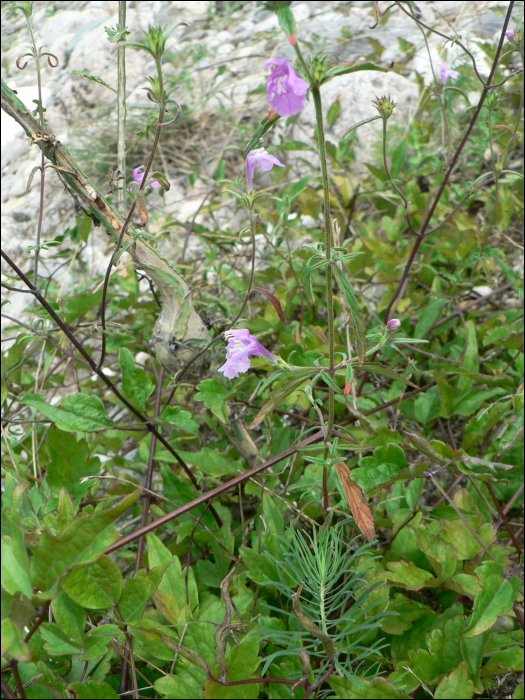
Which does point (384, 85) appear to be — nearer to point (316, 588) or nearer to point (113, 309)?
point (113, 309)

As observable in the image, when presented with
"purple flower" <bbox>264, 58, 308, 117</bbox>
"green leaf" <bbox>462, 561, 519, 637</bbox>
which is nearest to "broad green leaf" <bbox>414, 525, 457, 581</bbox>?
"green leaf" <bbox>462, 561, 519, 637</bbox>

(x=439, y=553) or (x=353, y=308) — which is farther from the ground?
(x=353, y=308)

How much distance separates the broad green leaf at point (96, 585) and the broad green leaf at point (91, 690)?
11 centimetres

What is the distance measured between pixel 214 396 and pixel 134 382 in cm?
21

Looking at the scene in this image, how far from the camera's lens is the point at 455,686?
98 cm

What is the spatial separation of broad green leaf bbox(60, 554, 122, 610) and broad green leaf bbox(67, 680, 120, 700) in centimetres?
11

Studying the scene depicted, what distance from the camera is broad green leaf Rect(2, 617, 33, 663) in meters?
0.65

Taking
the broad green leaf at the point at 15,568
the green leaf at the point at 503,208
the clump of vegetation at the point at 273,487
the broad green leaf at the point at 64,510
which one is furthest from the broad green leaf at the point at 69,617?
the green leaf at the point at 503,208

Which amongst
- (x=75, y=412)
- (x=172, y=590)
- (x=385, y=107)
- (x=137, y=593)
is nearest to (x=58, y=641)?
(x=137, y=593)

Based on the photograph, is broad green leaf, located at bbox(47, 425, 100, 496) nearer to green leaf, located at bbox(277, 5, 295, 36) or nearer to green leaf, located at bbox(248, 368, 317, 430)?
green leaf, located at bbox(248, 368, 317, 430)

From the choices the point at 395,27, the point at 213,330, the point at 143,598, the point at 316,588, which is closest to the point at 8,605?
the point at 143,598

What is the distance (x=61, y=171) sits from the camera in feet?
3.57

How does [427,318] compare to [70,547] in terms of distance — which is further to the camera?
[427,318]

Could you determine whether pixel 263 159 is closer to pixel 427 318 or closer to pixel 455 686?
pixel 427 318
